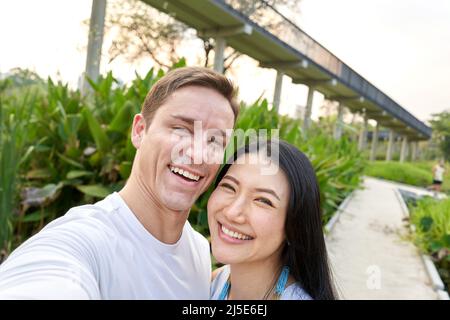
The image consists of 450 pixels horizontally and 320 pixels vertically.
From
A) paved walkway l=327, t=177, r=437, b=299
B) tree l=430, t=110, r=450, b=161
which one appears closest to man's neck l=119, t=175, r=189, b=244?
paved walkway l=327, t=177, r=437, b=299

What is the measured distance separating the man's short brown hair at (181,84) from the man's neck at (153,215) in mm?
223

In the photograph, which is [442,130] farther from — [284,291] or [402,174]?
[284,291]

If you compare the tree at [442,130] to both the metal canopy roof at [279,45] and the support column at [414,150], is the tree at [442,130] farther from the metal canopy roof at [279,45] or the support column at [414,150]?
the metal canopy roof at [279,45]

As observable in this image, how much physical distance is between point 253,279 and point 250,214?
0.81 ft

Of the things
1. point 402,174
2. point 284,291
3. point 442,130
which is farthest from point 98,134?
point 442,130

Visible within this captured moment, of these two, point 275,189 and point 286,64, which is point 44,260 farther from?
point 286,64

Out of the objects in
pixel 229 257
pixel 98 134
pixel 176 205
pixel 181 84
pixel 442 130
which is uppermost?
pixel 442 130

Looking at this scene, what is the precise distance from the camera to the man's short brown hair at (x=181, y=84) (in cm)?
111

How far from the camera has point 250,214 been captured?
1.03 metres

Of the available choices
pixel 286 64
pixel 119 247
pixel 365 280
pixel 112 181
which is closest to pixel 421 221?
pixel 365 280

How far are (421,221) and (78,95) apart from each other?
13.4ft

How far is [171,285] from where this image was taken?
0.94 meters

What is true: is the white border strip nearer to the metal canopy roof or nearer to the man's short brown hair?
the man's short brown hair

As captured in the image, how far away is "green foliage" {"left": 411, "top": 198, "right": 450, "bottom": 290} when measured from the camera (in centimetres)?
380
